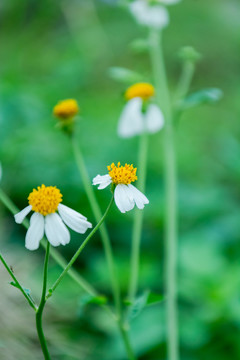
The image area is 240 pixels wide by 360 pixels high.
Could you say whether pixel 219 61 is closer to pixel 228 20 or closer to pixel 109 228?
pixel 228 20

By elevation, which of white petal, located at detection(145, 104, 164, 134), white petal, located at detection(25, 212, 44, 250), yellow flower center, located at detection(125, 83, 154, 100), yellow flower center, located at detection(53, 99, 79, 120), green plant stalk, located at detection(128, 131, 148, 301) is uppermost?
yellow flower center, located at detection(125, 83, 154, 100)

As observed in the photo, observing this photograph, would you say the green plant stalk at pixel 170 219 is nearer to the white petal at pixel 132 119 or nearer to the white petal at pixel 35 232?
the white petal at pixel 132 119

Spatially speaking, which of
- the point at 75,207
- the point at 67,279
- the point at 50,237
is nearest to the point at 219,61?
the point at 75,207

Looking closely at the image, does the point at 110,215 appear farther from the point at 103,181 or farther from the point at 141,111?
the point at 103,181

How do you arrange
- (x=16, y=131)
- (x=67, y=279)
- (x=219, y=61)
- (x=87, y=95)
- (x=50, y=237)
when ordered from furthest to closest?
1. (x=219, y=61)
2. (x=87, y=95)
3. (x=16, y=131)
4. (x=67, y=279)
5. (x=50, y=237)

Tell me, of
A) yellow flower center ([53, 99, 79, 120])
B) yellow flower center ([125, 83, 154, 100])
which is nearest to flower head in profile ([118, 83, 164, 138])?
yellow flower center ([125, 83, 154, 100])

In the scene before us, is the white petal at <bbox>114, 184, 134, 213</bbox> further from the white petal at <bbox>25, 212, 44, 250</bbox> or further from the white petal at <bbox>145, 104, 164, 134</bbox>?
the white petal at <bbox>145, 104, 164, 134</bbox>
